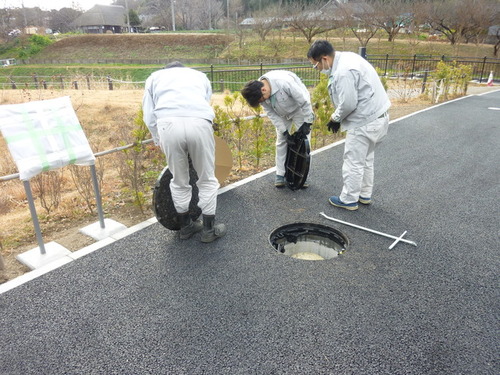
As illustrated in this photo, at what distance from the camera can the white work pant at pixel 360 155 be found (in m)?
4.07

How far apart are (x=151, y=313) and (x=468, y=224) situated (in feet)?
11.5

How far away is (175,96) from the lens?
3.09 m

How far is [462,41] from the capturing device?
34.6 m

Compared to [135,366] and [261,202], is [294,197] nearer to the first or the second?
[261,202]

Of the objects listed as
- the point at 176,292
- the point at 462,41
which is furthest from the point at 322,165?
the point at 462,41

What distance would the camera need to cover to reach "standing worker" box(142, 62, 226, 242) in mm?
3068

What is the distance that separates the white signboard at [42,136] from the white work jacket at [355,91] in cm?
263

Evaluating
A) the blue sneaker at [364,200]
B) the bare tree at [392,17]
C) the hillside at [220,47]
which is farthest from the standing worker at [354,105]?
the bare tree at [392,17]

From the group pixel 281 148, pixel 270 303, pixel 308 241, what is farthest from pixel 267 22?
pixel 270 303

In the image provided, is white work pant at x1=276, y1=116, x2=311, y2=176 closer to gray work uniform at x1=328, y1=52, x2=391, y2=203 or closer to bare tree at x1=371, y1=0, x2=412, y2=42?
gray work uniform at x1=328, y1=52, x2=391, y2=203

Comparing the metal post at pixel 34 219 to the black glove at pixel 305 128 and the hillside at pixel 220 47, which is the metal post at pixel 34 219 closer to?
the black glove at pixel 305 128

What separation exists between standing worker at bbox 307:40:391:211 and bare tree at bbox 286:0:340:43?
36.0 m

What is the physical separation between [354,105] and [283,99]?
0.85m

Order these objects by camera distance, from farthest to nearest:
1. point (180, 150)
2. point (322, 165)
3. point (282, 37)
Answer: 1. point (282, 37)
2. point (322, 165)
3. point (180, 150)
